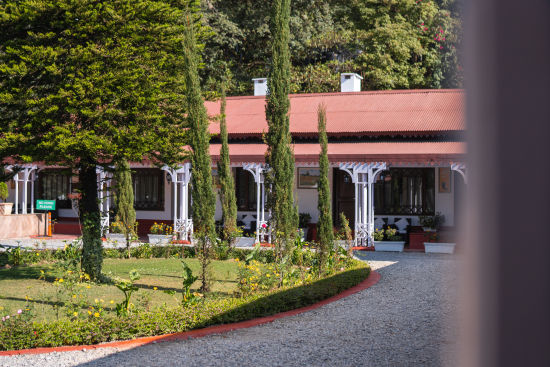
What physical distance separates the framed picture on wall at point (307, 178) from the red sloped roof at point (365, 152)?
929 millimetres

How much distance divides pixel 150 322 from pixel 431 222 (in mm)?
13191

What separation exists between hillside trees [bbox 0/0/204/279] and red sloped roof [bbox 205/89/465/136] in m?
8.62

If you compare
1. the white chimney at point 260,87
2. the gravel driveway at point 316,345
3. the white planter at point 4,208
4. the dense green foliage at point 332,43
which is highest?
the dense green foliage at point 332,43

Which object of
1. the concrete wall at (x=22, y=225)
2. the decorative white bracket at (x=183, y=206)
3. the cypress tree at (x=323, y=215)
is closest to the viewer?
the cypress tree at (x=323, y=215)

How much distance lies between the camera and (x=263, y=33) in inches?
1278

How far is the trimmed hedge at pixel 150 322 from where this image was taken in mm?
7707

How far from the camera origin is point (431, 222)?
65.0 feet

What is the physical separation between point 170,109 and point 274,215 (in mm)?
3696

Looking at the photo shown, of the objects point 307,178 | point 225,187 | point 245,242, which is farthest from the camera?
point 307,178

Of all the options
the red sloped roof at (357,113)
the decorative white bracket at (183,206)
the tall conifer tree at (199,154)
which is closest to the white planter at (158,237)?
the decorative white bracket at (183,206)

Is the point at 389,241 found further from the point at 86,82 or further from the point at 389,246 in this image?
the point at 86,82

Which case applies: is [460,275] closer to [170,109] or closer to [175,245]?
[170,109]

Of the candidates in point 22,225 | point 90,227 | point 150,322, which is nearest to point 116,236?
point 22,225

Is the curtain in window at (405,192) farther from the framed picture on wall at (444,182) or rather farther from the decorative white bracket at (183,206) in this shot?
the decorative white bracket at (183,206)
